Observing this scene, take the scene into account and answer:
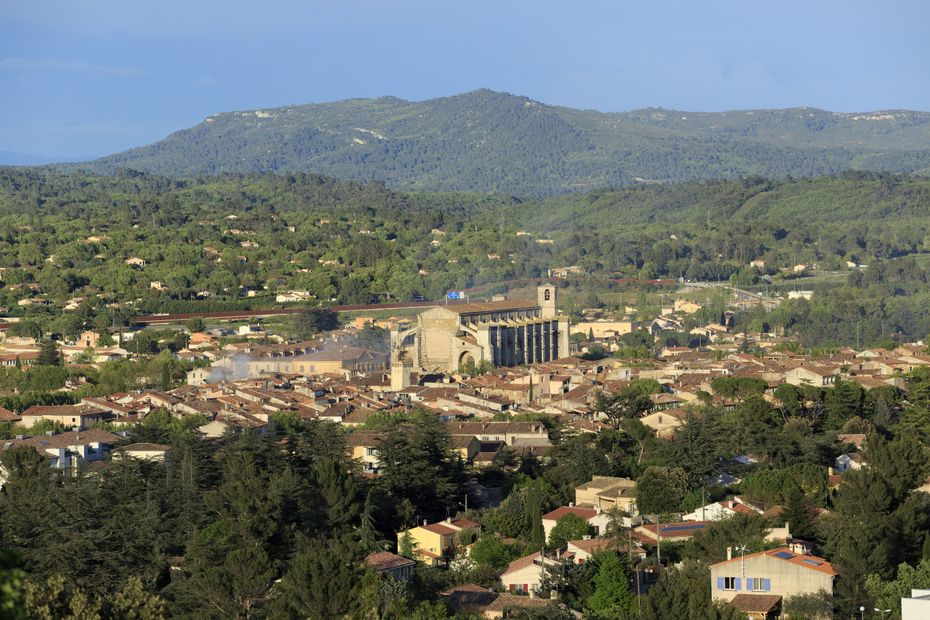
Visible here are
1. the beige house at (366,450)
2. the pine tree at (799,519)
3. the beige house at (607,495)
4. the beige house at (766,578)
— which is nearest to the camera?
the beige house at (766,578)

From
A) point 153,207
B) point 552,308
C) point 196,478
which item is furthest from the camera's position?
point 153,207

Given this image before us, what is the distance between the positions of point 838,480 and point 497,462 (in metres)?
6.20

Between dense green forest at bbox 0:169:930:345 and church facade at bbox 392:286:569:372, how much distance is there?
14.6 metres

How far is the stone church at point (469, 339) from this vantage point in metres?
53.8

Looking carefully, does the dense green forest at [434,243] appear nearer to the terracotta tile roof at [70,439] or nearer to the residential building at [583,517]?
the terracotta tile roof at [70,439]

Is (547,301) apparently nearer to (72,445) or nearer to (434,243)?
(72,445)

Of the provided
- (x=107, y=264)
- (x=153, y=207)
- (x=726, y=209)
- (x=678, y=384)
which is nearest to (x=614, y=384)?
(x=678, y=384)

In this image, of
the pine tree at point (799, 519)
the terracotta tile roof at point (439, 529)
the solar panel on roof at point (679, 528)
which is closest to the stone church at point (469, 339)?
the terracotta tile roof at point (439, 529)

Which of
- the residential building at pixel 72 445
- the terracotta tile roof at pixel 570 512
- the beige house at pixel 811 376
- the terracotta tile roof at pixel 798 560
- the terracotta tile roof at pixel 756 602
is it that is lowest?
the beige house at pixel 811 376

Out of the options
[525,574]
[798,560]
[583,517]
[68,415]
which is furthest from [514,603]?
[68,415]

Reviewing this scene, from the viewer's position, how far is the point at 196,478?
1104 inches

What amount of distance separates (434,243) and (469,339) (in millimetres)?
47034

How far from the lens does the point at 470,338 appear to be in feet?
179

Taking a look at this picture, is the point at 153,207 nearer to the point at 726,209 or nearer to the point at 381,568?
the point at 726,209
